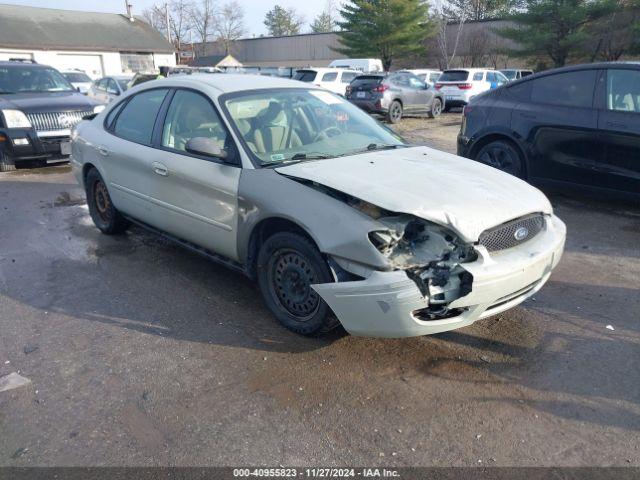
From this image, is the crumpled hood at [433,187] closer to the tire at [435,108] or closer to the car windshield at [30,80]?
the car windshield at [30,80]

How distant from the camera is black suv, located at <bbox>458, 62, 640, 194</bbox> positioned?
571 centimetres

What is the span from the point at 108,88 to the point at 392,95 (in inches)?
352

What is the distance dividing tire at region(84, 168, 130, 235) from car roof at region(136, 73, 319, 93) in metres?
1.47

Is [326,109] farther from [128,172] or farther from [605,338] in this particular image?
[605,338]

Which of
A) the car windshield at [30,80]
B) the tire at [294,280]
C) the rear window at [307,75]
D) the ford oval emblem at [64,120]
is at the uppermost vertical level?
the rear window at [307,75]

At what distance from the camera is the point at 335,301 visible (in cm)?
304

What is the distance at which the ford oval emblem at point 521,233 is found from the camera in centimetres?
328

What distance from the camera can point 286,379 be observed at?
3.13m

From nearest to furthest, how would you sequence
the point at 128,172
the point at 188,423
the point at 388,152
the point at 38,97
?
the point at 188,423
the point at 388,152
the point at 128,172
the point at 38,97

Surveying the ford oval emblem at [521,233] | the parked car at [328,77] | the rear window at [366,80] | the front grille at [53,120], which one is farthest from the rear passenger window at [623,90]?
the parked car at [328,77]

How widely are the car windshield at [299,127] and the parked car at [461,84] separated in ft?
53.1

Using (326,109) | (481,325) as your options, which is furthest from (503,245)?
(326,109)

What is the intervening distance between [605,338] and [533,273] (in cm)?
83

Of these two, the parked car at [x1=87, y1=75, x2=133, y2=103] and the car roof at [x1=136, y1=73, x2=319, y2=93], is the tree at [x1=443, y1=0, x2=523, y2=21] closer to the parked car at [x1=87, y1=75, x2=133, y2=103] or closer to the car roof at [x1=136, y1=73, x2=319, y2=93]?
the parked car at [x1=87, y1=75, x2=133, y2=103]
